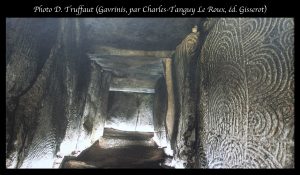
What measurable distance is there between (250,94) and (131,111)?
610cm

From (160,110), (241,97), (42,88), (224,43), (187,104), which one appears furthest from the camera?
(160,110)

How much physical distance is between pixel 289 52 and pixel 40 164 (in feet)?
10.2

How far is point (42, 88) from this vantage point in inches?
117

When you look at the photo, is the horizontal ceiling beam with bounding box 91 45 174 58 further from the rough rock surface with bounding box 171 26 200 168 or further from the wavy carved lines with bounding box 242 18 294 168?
the wavy carved lines with bounding box 242 18 294 168

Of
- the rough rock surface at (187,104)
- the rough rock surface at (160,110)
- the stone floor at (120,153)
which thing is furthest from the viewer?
the rough rock surface at (160,110)

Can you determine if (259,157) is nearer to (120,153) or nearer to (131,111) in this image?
(120,153)

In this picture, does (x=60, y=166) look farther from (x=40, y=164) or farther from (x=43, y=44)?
(x=43, y=44)

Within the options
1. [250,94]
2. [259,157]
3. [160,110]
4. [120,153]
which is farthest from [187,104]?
[160,110]

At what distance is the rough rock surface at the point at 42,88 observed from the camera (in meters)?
2.36

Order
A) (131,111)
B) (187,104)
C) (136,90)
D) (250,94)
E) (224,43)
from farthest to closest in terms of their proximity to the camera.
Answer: (131,111) < (136,90) < (187,104) < (224,43) < (250,94)

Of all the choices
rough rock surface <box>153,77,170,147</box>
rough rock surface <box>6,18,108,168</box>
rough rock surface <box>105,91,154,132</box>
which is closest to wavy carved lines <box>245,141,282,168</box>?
rough rock surface <box>6,18,108,168</box>

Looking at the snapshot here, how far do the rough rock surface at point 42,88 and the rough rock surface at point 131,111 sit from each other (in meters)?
3.20
